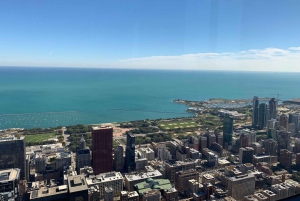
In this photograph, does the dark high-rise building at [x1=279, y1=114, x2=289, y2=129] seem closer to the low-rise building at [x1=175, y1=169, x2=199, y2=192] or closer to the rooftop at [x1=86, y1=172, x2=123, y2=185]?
the low-rise building at [x1=175, y1=169, x2=199, y2=192]

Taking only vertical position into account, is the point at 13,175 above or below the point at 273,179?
above

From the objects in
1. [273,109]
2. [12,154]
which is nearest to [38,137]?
[12,154]

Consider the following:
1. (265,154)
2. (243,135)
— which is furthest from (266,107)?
(265,154)

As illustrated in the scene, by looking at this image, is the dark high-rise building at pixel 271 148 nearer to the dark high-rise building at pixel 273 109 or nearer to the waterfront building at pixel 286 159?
the waterfront building at pixel 286 159

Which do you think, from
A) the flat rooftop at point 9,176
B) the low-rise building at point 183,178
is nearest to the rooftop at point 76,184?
the flat rooftop at point 9,176

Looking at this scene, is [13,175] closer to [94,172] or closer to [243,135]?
[94,172]

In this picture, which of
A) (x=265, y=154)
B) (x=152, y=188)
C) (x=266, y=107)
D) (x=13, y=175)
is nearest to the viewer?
(x=13, y=175)

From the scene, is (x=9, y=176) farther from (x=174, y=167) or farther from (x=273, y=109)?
(x=273, y=109)
